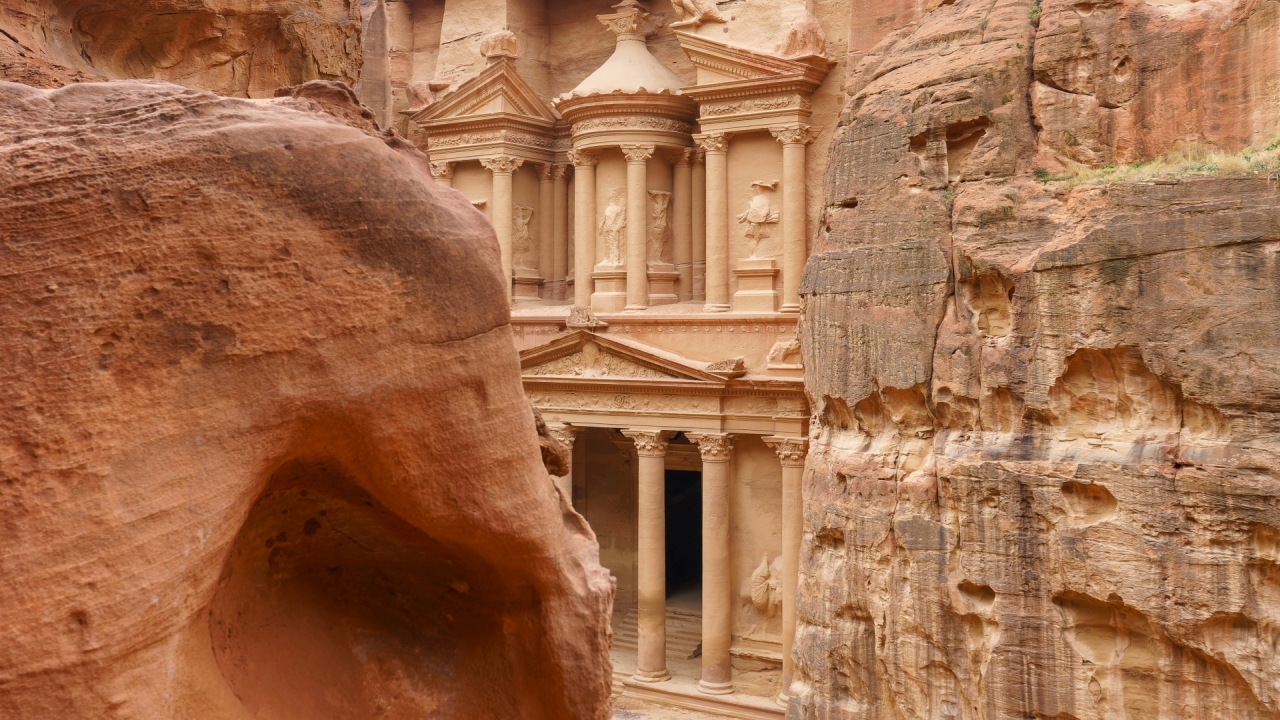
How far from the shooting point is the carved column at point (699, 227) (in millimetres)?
21000

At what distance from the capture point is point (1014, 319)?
1059cm

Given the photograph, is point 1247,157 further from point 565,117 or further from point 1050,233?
point 565,117

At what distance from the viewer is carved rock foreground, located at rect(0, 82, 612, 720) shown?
205cm

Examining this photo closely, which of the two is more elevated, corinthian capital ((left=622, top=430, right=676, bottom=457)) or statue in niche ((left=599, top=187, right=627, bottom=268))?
statue in niche ((left=599, top=187, right=627, bottom=268))

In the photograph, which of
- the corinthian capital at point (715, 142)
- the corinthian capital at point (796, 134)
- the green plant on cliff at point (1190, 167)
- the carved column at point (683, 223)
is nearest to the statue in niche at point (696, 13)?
the corinthian capital at point (715, 142)

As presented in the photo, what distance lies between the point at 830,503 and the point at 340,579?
9572 mm

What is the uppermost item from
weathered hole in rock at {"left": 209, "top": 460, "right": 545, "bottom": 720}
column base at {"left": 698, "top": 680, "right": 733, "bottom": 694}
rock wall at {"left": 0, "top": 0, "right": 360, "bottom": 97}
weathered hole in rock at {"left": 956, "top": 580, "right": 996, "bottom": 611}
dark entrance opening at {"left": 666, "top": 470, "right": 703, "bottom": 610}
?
rock wall at {"left": 0, "top": 0, "right": 360, "bottom": 97}

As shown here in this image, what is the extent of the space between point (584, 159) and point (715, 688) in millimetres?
10070

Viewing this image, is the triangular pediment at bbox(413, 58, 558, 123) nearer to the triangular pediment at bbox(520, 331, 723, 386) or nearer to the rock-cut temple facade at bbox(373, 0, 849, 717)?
the rock-cut temple facade at bbox(373, 0, 849, 717)

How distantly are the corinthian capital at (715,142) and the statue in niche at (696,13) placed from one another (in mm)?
2044

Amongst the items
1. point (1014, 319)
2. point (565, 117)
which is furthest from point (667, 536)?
point (1014, 319)

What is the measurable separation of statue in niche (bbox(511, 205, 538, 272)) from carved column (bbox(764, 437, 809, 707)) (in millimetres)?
7619

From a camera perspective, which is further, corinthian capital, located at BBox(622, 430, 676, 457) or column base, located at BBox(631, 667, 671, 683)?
corinthian capital, located at BBox(622, 430, 676, 457)

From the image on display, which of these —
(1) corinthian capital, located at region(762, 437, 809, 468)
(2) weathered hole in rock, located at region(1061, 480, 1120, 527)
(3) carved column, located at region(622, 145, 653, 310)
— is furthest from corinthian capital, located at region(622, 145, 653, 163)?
(2) weathered hole in rock, located at region(1061, 480, 1120, 527)
